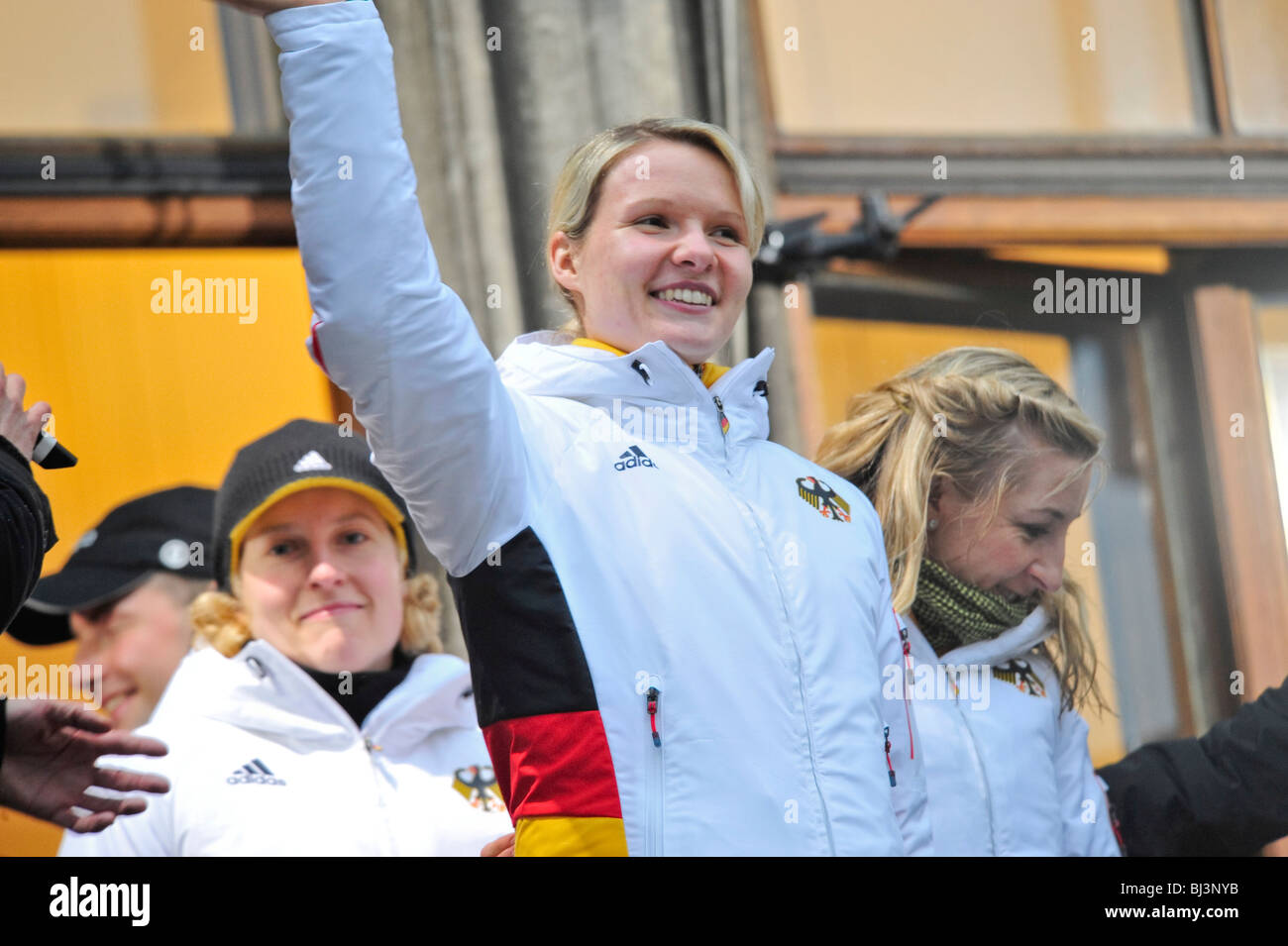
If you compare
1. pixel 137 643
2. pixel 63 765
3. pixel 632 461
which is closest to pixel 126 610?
pixel 137 643

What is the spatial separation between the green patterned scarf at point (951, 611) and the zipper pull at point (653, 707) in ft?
2.29

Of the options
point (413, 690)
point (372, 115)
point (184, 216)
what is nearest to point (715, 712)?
point (372, 115)

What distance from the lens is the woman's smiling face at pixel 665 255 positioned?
1521mm

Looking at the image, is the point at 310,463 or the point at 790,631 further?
the point at 310,463

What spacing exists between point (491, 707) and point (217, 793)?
2.11 feet

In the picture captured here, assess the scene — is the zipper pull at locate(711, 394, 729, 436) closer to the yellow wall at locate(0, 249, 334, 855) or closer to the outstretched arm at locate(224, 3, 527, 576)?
the outstretched arm at locate(224, 3, 527, 576)

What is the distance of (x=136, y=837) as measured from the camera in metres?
1.80

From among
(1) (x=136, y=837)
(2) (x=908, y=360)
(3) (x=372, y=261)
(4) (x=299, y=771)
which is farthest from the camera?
(2) (x=908, y=360)

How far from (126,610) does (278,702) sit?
0.53 meters

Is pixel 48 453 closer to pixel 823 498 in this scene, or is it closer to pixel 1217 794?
pixel 823 498

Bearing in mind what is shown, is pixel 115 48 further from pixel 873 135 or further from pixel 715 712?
pixel 715 712

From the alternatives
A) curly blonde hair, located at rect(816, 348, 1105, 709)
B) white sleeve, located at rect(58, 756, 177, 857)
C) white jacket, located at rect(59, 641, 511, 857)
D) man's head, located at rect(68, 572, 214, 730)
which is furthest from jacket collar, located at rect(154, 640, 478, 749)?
curly blonde hair, located at rect(816, 348, 1105, 709)

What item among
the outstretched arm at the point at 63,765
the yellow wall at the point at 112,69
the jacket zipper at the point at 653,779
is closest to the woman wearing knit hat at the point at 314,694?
the outstretched arm at the point at 63,765

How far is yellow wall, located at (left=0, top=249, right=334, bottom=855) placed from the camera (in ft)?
8.38
